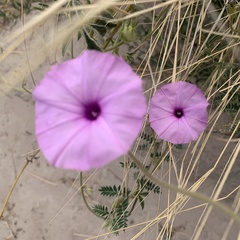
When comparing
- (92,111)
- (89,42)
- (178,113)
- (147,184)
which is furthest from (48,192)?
(92,111)

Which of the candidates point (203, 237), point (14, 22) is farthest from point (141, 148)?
point (14, 22)

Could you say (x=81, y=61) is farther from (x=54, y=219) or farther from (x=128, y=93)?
(x=54, y=219)

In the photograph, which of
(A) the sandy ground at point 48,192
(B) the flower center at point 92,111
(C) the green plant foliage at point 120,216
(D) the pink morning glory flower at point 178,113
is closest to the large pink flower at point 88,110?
(B) the flower center at point 92,111

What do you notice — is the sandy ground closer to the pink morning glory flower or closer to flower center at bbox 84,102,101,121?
the pink morning glory flower

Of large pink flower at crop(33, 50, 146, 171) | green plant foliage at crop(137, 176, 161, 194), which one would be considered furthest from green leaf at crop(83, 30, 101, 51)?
green plant foliage at crop(137, 176, 161, 194)

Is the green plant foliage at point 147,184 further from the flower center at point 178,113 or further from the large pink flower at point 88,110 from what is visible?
the large pink flower at point 88,110

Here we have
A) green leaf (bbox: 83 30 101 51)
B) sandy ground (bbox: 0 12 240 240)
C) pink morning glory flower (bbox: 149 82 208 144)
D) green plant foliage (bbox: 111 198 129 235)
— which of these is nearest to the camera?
green leaf (bbox: 83 30 101 51)
